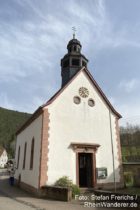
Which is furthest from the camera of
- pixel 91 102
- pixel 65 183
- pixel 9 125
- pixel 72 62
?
pixel 9 125

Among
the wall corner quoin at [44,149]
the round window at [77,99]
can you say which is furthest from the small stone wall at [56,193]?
the round window at [77,99]

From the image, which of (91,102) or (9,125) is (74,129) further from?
(9,125)

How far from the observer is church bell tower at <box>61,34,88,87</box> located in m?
21.1

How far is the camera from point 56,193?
14398mm

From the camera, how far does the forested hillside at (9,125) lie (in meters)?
96.0

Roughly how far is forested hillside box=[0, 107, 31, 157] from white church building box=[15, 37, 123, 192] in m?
73.3

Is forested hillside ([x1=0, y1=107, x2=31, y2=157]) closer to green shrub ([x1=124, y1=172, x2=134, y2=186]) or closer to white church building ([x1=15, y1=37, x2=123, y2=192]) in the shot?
green shrub ([x1=124, y1=172, x2=134, y2=186])

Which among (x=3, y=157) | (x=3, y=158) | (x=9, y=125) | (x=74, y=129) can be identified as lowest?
(x=3, y=158)

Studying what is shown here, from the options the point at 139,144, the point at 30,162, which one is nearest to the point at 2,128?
the point at 139,144

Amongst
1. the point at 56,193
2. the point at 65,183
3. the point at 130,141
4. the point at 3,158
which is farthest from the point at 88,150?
the point at 3,158

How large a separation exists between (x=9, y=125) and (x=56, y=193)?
94.3 metres

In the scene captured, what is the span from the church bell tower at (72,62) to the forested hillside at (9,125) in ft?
235

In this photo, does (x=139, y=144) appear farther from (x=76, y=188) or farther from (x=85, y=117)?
(x=76, y=188)

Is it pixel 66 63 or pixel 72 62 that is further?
→ pixel 66 63
